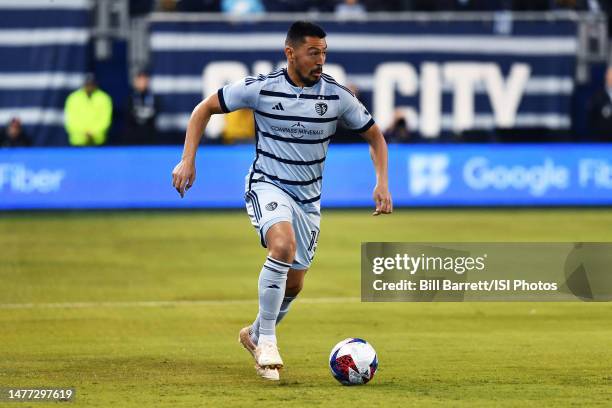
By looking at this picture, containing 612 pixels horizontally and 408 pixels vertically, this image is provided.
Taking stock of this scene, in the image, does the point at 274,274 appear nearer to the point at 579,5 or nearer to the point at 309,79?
the point at 309,79

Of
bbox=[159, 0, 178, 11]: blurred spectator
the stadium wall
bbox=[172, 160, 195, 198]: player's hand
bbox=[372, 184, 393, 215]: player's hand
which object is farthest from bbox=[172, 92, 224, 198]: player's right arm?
bbox=[159, 0, 178, 11]: blurred spectator

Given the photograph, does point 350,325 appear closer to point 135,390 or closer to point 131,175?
point 135,390

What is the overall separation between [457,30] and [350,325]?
44.1 ft

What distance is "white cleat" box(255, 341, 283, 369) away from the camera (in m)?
8.48

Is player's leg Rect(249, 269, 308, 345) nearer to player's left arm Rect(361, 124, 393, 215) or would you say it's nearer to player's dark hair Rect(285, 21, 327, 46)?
player's left arm Rect(361, 124, 393, 215)

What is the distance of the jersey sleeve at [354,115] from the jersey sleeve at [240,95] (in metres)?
0.58

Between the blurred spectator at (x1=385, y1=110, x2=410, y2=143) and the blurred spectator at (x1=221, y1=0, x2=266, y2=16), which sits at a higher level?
the blurred spectator at (x1=221, y1=0, x2=266, y2=16)

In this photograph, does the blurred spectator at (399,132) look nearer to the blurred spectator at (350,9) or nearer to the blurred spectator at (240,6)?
the blurred spectator at (350,9)

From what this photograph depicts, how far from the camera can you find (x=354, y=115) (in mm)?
9047

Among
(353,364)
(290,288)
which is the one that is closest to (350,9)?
(290,288)

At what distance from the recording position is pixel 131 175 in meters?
22.0

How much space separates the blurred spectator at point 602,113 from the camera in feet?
77.7

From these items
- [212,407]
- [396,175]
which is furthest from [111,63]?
[212,407]

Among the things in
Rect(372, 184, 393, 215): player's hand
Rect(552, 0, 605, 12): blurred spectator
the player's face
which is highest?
the player's face
